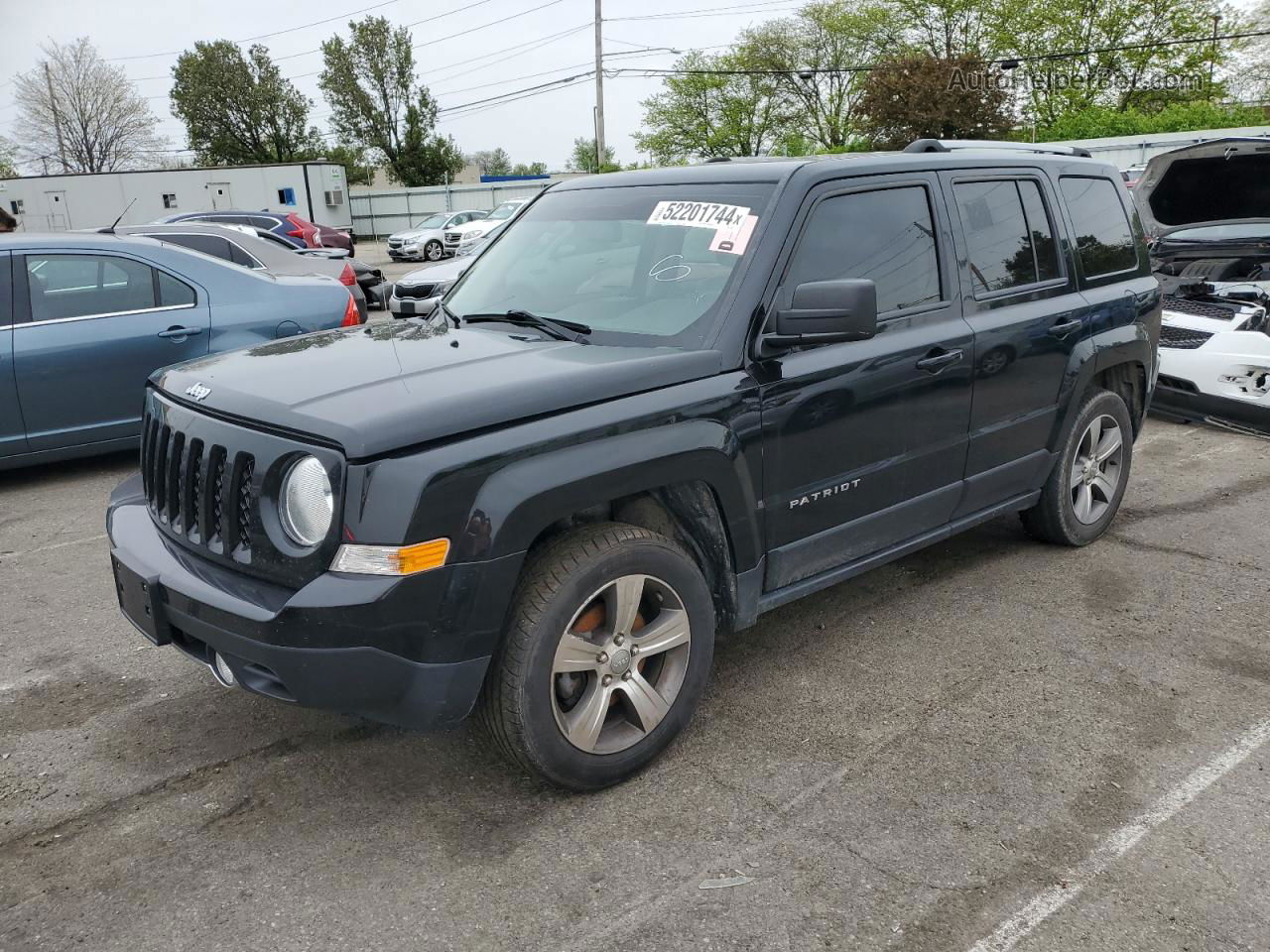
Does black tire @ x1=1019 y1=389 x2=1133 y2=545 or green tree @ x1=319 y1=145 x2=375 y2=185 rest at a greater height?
green tree @ x1=319 y1=145 x2=375 y2=185

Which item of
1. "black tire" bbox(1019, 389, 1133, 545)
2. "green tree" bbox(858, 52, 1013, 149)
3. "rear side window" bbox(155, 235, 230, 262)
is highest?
"green tree" bbox(858, 52, 1013, 149)

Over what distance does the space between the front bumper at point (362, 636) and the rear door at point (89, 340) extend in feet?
13.9

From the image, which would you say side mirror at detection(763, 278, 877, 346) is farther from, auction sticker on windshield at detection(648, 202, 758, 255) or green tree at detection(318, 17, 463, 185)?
green tree at detection(318, 17, 463, 185)

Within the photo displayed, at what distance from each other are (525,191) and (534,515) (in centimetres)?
4293

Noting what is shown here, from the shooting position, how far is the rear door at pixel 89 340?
6.40 metres

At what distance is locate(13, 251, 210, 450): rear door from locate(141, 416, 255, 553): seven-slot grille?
11.6 ft

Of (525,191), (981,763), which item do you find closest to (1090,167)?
(981,763)

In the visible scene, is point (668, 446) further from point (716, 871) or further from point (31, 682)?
point (31, 682)

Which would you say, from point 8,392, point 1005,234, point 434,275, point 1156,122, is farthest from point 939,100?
point 8,392

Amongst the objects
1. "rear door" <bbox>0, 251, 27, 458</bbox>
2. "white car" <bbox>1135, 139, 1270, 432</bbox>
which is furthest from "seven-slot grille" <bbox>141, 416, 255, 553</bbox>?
"white car" <bbox>1135, 139, 1270, 432</bbox>

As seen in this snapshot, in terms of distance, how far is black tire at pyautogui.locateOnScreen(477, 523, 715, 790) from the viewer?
113 inches

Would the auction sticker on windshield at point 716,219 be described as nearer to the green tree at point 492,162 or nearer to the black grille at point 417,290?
the black grille at point 417,290

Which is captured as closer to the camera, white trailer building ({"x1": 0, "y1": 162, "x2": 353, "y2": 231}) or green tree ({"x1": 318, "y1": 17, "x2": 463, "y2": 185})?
white trailer building ({"x1": 0, "y1": 162, "x2": 353, "y2": 231})

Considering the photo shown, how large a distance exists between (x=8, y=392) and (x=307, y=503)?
4552mm
